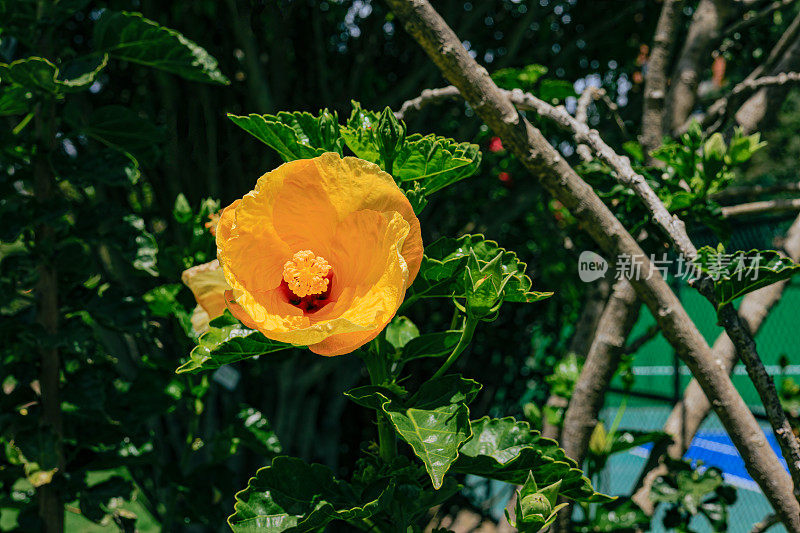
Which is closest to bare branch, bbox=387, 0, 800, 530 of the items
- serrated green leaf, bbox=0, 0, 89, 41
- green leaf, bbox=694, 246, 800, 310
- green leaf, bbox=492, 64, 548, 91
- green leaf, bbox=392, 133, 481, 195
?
green leaf, bbox=694, 246, 800, 310

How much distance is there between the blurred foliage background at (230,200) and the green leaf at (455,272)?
0.71m

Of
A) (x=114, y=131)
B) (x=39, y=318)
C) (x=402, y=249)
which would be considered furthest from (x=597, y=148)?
(x=39, y=318)

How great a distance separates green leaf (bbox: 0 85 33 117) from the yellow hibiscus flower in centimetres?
76

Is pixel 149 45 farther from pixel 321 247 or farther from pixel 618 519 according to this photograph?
pixel 618 519

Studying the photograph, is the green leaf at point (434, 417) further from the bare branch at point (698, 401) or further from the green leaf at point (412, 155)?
the bare branch at point (698, 401)

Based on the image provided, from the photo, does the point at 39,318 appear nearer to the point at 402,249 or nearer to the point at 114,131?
the point at 114,131

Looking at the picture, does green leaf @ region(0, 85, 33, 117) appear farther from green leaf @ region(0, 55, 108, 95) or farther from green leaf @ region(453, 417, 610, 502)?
green leaf @ region(453, 417, 610, 502)

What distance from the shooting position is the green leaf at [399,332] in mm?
976

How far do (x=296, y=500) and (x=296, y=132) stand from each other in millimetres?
504

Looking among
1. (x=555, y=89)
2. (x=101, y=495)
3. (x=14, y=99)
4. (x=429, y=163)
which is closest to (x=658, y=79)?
(x=555, y=89)

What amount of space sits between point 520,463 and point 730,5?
5.00ft

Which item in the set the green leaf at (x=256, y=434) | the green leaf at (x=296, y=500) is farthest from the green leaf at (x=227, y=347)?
the green leaf at (x=256, y=434)

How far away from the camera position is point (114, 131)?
147 cm

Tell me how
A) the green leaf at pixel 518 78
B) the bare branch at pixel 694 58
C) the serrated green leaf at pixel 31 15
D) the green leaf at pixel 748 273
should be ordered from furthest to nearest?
the bare branch at pixel 694 58 → the green leaf at pixel 518 78 → the serrated green leaf at pixel 31 15 → the green leaf at pixel 748 273
